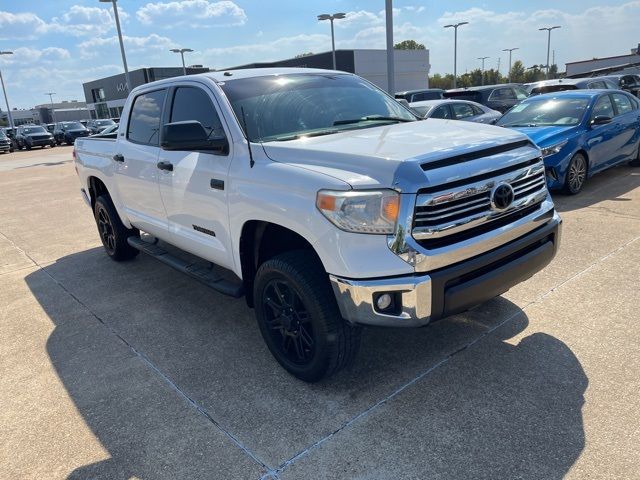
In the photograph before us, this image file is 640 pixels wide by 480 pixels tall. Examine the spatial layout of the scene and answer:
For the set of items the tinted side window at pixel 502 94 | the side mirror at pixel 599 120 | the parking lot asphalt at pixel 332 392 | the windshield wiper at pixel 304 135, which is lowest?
the parking lot asphalt at pixel 332 392

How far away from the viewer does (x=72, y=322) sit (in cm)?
459

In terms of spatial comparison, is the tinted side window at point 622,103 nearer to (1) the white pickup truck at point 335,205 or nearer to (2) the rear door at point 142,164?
(1) the white pickup truck at point 335,205

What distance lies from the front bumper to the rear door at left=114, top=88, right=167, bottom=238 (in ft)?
8.04

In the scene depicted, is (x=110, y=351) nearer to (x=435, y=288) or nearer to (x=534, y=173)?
(x=435, y=288)

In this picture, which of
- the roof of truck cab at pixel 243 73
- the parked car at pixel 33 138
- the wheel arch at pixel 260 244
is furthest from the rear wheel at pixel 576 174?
the parked car at pixel 33 138

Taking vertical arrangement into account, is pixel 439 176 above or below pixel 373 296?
above

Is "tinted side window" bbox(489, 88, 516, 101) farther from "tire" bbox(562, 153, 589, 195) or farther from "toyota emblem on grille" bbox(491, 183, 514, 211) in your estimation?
"toyota emblem on grille" bbox(491, 183, 514, 211)

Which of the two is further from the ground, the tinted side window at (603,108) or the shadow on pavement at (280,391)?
the tinted side window at (603,108)

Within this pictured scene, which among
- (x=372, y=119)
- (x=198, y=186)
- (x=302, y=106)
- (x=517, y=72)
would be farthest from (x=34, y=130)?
(x=517, y=72)

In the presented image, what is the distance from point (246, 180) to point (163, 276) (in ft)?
8.95

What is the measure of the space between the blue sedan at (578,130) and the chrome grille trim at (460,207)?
4.77m

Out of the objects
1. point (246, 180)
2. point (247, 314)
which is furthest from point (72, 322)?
point (246, 180)

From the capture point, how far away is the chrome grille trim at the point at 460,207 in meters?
2.69

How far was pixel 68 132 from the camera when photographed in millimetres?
32812
